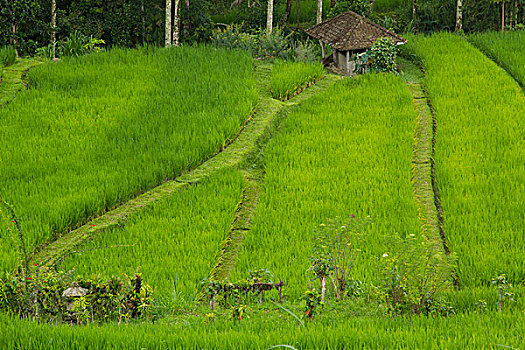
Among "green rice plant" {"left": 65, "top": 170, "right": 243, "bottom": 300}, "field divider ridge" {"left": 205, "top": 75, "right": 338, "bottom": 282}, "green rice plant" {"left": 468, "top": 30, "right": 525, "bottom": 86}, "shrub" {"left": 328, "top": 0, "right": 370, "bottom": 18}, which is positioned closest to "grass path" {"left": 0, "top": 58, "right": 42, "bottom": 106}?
"field divider ridge" {"left": 205, "top": 75, "right": 338, "bottom": 282}

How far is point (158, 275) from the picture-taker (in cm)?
492

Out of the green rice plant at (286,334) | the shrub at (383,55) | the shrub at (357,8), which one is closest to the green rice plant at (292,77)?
the shrub at (383,55)

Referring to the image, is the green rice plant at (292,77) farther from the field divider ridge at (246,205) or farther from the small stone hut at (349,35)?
the small stone hut at (349,35)

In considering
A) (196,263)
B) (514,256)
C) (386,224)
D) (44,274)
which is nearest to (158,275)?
(196,263)

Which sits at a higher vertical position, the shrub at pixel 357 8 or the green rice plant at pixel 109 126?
the shrub at pixel 357 8

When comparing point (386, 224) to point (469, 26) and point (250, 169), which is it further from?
point (469, 26)

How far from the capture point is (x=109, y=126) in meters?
7.63

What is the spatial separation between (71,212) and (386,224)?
9.38 feet

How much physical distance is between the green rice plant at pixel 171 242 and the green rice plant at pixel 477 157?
6.75 feet

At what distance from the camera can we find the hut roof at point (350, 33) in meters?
9.71

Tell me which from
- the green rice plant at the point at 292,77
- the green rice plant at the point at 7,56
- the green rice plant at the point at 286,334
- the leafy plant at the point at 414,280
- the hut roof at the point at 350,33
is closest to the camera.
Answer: the green rice plant at the point at 286,334

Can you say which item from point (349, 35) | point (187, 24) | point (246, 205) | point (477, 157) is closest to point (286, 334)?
point (246, 205)

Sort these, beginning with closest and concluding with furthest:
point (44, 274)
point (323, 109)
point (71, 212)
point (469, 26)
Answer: point (44, 274), point (71, 212), point (323, 109), point (469, 26)

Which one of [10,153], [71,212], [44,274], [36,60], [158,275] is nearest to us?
[44,274]
